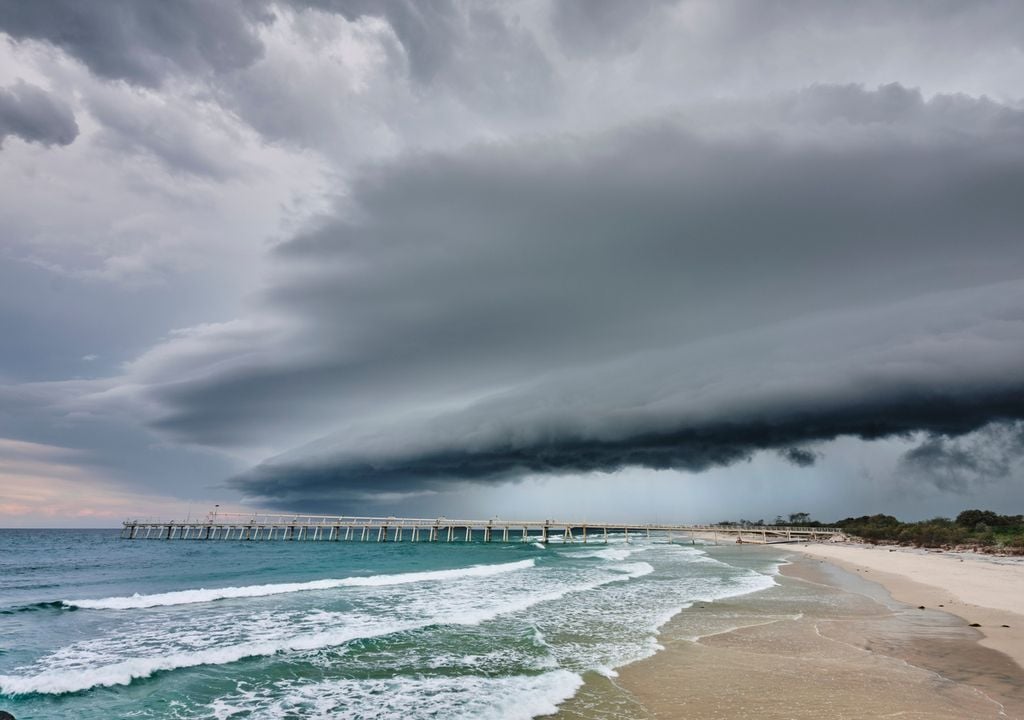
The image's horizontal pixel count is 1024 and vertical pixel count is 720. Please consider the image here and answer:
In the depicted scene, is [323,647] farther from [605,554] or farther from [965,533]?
[965,533]

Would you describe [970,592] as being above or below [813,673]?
below

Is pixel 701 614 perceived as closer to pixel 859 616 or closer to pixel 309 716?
pixel 859 616

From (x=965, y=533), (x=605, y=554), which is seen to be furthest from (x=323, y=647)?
(x=965, y=533)

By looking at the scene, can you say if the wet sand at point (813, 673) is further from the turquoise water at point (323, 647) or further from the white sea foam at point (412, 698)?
the turquoise water at point (323, 647)

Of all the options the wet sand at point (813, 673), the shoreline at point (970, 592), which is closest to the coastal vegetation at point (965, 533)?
the shoreline at point (970, 592)

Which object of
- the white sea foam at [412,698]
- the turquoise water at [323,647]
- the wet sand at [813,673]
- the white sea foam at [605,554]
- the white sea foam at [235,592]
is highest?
the wet sand at [813,673]

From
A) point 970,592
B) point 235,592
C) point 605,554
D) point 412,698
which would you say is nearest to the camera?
point 412,698
